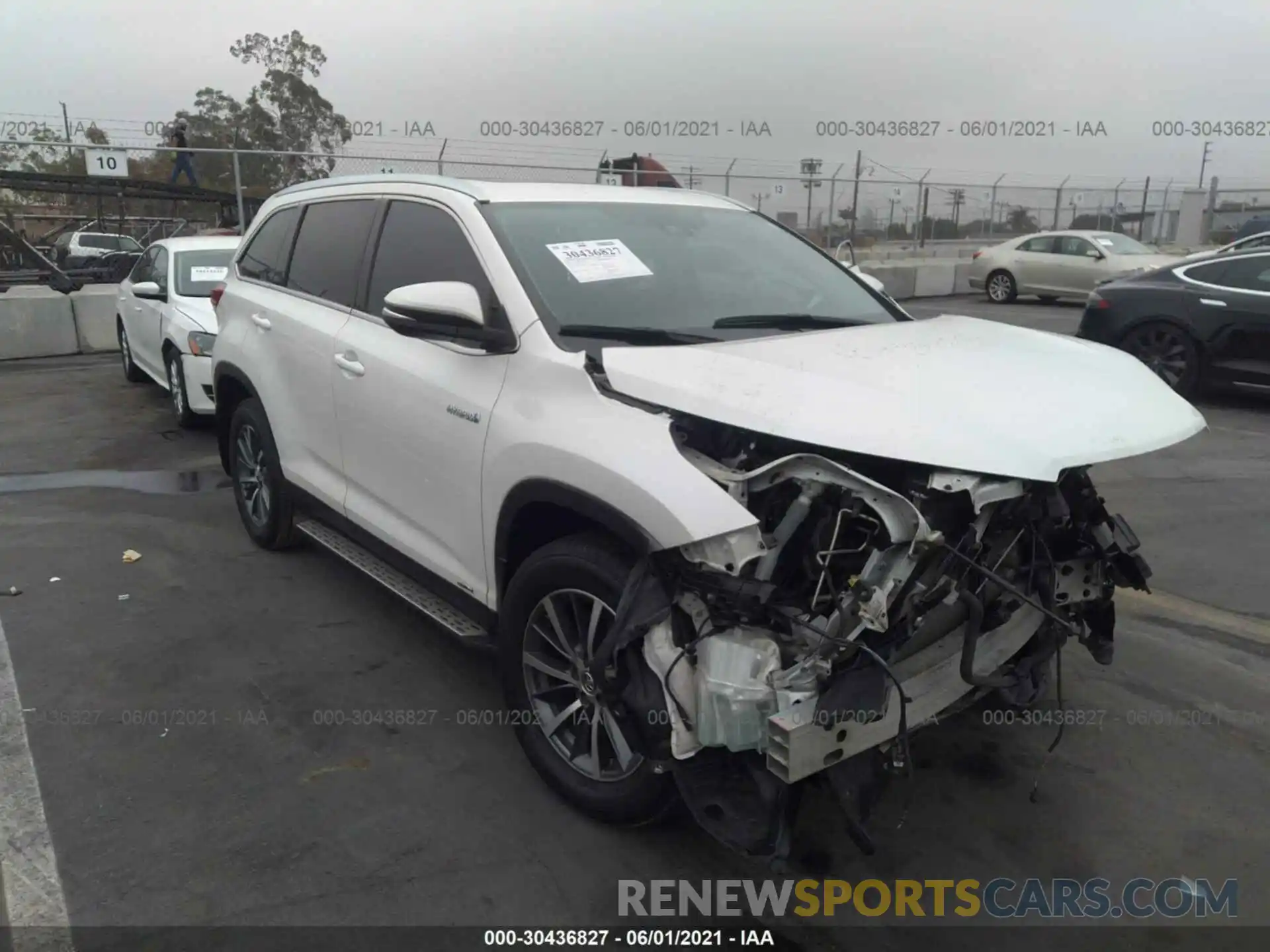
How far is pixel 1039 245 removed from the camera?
1833 centimetres

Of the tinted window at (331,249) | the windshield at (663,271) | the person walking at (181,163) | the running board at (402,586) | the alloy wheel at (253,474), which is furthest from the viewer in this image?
the person walking at (181,163)

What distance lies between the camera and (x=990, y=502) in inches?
95.3

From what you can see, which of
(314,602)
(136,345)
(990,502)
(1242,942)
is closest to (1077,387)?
(990,502)

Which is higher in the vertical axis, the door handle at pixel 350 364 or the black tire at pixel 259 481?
the door handle at pixel 350 364

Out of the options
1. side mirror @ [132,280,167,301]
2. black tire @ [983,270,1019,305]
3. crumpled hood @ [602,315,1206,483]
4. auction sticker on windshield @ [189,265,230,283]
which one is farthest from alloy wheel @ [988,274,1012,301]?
crumpled hood @ [602,315,1206,483]

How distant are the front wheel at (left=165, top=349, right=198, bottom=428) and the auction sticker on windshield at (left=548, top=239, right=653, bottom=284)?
18.6 feet

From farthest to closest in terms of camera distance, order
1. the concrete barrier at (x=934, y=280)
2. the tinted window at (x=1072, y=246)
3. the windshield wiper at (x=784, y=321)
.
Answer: the concrete barrier at (x=934, y=280) → the tinted window at (x=1072, y=246) → the windshield wiper at (x=784, y=321)

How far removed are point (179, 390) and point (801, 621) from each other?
7.26 m

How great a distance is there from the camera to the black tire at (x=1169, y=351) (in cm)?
894

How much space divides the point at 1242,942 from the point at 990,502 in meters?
1.44

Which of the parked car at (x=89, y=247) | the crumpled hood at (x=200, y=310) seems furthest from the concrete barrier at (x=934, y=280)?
the parked car at (x=89, y=247)

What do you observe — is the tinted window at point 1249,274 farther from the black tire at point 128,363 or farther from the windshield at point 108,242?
the windshield at point 108,242

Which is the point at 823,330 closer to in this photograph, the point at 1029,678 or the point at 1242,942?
the point at 1029,678

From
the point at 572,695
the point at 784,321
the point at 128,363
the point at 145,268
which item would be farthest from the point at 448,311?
the point at 128,363
